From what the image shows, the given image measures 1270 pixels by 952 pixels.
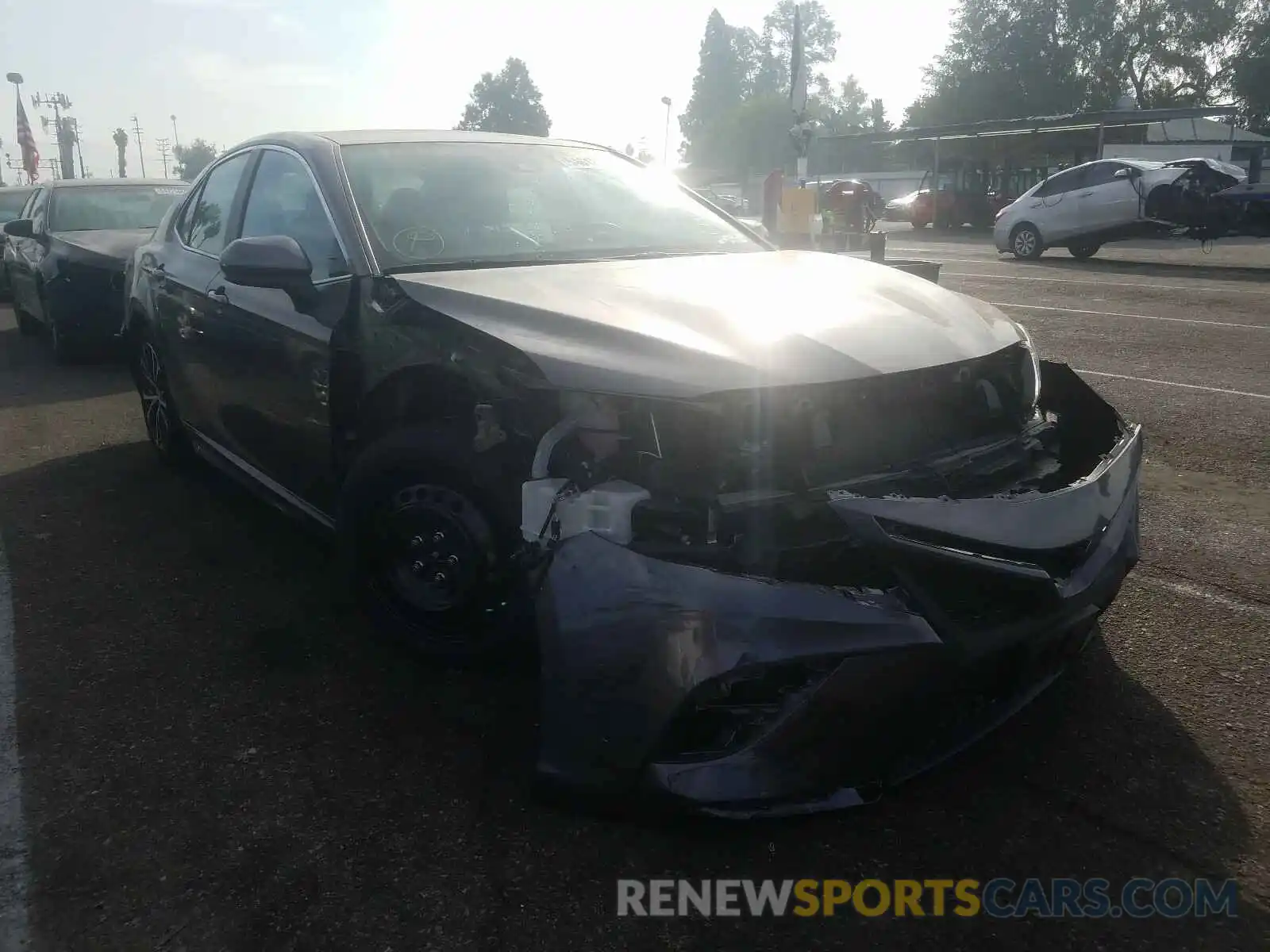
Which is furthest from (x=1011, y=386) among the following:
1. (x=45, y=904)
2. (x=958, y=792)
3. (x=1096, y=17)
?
(x=1096, y=17)

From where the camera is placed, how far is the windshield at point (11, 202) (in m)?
15.5

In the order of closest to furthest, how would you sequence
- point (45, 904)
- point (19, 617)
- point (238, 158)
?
point (45, 904)
point (19, 617)
point (238, 158)

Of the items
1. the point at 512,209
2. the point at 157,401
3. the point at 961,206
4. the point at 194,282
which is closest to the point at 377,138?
the point at 512,209

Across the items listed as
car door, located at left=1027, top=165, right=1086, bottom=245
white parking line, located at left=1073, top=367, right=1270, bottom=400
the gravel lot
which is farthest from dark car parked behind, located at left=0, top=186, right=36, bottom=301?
car door, located at left=1027, top=165, right=1086, bottom=245

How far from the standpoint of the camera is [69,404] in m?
7.27

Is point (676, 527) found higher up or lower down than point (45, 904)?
higher up

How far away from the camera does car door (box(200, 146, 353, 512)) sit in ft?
10.7

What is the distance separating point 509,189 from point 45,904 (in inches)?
101

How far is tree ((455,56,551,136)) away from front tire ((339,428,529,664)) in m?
124

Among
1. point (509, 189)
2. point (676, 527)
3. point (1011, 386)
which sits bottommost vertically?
point (676, 527)

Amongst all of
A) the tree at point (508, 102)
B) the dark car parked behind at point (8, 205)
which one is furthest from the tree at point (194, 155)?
the dark car parked behind at point (8, 205)

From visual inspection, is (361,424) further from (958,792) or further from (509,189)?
(958,792)

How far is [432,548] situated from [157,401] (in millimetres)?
2967

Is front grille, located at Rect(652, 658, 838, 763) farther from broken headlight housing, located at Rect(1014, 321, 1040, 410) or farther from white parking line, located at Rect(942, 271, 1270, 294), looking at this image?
white parking line, located at Rect(942, 271, 1270, 294)
